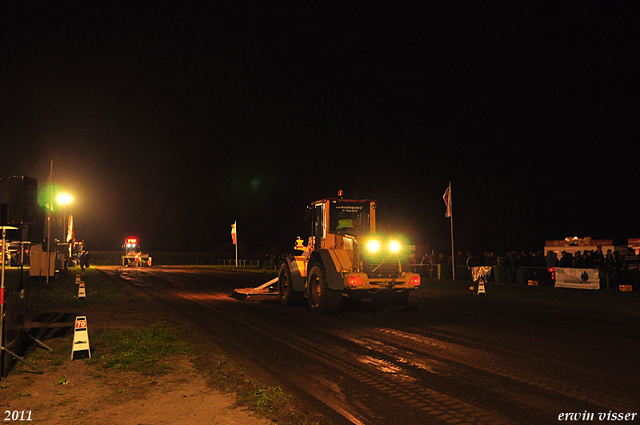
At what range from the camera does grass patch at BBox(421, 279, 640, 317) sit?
52.4 ft

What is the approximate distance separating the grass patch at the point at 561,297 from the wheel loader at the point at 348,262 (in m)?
5.54

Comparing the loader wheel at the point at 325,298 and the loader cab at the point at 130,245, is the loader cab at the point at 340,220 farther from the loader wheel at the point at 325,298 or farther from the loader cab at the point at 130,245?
the loader cab at the point at 130,245

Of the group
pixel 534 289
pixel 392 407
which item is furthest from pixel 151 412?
pixel 534 289

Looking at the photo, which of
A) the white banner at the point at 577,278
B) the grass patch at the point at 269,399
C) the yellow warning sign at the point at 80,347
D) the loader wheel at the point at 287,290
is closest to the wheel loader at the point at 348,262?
the loader wheel at the point at 287,290

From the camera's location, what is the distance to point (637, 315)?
14.0 meters

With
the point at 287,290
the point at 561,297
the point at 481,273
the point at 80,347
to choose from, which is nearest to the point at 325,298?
the point at 287,290

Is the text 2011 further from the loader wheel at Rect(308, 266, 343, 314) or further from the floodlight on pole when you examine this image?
the floodlight on pole

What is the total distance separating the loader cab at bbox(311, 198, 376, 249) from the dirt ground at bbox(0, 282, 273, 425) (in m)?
7.33

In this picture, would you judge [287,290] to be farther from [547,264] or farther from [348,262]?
[547,264]

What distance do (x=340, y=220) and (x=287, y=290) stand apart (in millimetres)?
3239

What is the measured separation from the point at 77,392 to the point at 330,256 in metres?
8.72

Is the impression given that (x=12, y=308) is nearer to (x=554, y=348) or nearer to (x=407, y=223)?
(x=554, y=348)

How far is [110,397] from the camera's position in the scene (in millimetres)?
6270

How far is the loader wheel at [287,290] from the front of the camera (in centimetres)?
1662
